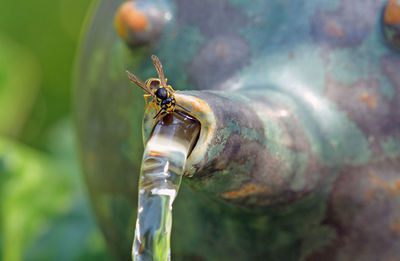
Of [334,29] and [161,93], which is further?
[334,29]

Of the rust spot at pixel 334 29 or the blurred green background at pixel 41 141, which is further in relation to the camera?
the blurred green background at pixel 41 141

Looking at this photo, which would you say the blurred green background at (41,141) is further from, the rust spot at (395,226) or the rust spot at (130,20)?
the rust spot at (395,226)

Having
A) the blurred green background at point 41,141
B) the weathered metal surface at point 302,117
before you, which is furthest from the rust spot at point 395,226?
the blurred green background at point 41,141

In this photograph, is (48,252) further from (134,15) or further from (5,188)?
(134,15)

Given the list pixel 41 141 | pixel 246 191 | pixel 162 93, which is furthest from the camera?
pixel 41 141

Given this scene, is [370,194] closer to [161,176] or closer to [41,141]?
[161,176]

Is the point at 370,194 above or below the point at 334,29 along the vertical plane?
below

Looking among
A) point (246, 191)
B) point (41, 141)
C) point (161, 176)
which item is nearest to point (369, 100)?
point (246, 191)
